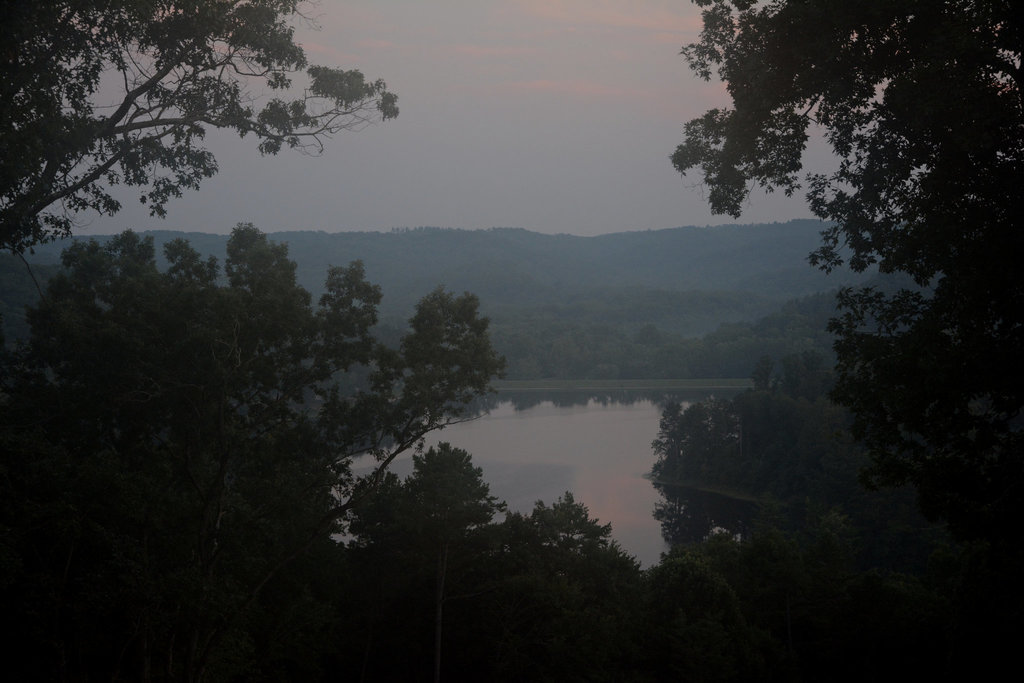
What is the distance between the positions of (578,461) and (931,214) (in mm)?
50142

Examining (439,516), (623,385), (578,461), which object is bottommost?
(578,461)

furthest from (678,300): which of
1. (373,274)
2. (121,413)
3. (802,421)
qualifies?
(121,413)

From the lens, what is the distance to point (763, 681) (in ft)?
54.5

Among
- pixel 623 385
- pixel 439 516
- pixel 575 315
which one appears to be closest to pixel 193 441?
pixel 439 516

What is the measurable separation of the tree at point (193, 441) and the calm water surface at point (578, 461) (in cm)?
2031

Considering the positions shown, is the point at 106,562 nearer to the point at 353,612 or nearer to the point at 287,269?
the point at 287,269

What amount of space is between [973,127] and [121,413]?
32.9ft

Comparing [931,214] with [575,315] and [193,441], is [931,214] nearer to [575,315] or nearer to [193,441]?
[193,441]

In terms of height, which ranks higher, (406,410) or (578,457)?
(406,410)

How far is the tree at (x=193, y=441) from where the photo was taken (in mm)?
8906

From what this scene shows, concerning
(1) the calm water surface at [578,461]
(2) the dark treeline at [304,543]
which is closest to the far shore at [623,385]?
(1) the calm water surface at [578,461]

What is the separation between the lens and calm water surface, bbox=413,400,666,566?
42.6 m

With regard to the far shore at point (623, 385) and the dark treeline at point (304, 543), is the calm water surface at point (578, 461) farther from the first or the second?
the far shore at point (623, 385)

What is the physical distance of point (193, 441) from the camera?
10422mm
